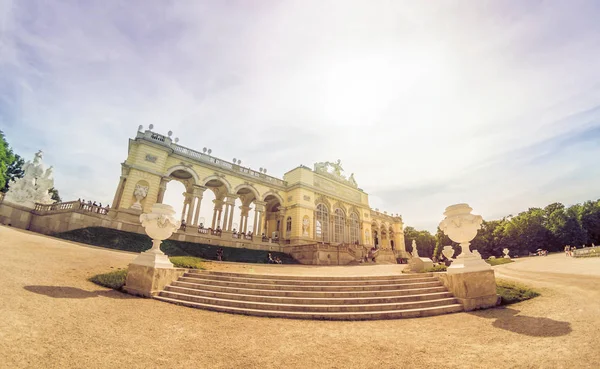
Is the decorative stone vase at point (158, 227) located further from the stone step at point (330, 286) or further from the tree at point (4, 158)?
the tree at point (4, 158)

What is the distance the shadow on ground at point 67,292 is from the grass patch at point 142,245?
12.2 metres

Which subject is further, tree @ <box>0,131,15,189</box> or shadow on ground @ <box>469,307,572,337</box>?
tree @ <box>0,131,15,189</box>

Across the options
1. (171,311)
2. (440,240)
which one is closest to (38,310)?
(171,311)

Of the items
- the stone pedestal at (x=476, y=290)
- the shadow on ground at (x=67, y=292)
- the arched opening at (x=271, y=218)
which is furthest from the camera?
the arched opening at (x=271, y=218)

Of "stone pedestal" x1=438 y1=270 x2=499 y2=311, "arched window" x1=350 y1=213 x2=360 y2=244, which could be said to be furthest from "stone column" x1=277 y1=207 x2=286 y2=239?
"stone pedestal" x1=438 y1=270 x2=499 y2=311

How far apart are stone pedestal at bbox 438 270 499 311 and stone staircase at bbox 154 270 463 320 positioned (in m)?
0.30

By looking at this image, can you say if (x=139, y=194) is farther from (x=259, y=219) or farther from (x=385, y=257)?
(x=385, y=257)

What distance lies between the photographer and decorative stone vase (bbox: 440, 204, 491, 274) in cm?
736

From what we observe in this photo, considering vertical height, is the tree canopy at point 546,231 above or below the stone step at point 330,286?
above

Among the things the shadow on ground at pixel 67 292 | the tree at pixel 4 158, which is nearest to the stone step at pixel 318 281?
the shadow on ground at pixel 67 292

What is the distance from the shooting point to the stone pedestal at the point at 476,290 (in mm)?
6855

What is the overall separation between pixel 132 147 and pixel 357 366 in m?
A: 27.4

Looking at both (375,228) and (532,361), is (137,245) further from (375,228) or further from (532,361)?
(375,228)

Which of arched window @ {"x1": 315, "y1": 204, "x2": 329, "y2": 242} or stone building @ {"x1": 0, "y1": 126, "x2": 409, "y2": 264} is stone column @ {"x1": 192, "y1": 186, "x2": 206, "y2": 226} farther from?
arched window @ {"x1": 315, "y1": 204, "x2": 329, "y2": 242}
